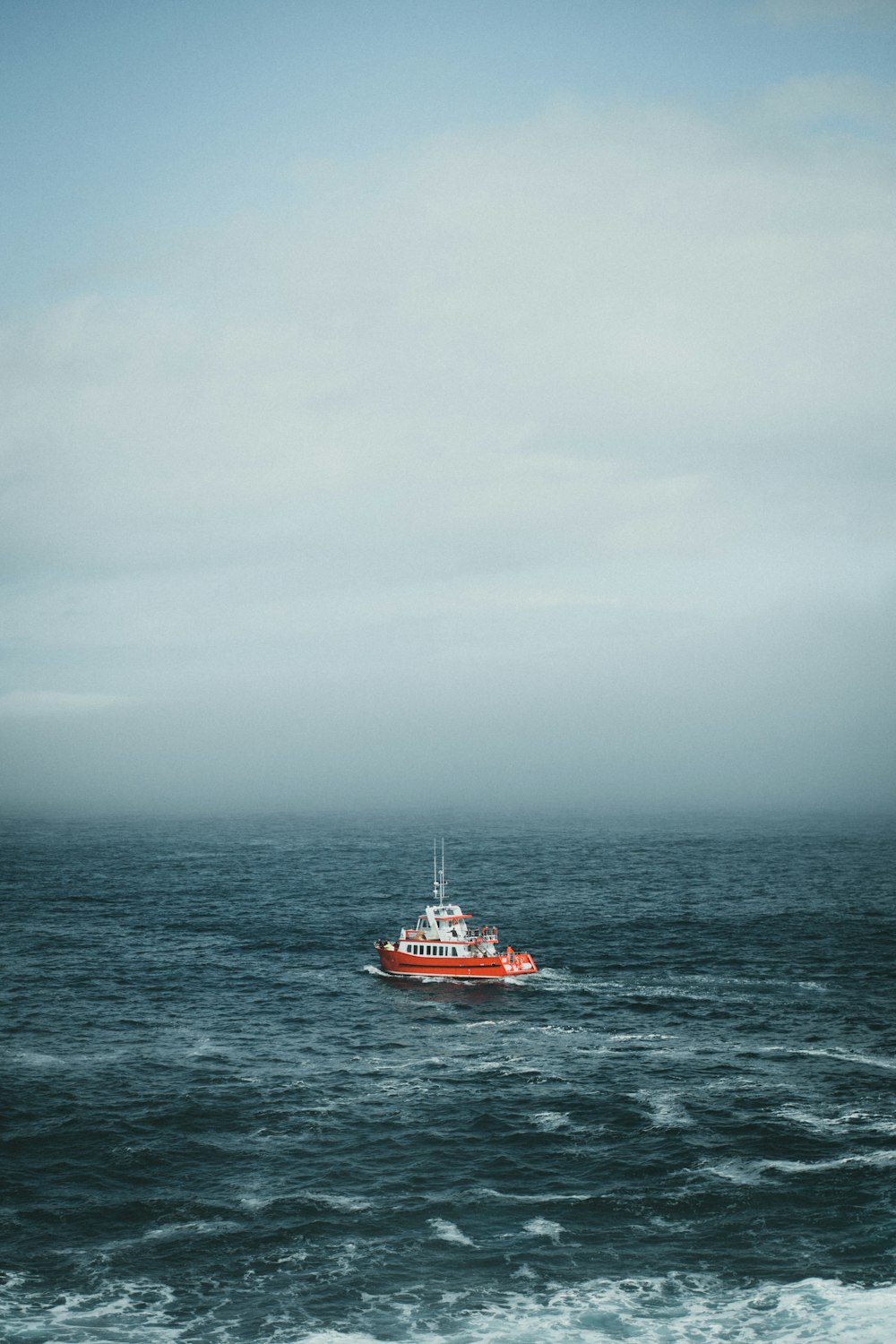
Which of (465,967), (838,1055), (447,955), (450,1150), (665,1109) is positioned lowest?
(450,1150)

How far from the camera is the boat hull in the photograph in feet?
360

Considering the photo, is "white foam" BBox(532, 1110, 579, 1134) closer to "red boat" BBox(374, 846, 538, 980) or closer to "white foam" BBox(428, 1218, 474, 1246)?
"white foam" BBox(428, 1218, 474, 1246)

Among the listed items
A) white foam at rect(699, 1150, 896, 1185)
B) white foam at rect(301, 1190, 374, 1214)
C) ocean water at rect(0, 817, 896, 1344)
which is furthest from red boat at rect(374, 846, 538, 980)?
white foam at rect(301, 1190, 374, 1214)

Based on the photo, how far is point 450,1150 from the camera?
65.1 m

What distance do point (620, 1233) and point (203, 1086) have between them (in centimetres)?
3705

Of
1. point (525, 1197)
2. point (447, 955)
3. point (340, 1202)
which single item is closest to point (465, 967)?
point (447, 955)

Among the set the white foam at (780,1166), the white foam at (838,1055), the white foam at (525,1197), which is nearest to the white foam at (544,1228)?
the white foam at (525,1197)

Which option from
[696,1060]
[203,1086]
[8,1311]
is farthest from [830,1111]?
[8,1311]

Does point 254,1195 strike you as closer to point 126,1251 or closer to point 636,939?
point 126,1251

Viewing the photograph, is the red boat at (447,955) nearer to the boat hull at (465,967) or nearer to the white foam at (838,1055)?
the boat hull at (465,967)

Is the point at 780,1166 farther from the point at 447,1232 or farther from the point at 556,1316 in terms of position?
the point at 447,1232

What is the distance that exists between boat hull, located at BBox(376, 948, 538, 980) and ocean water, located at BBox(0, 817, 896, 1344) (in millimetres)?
2378

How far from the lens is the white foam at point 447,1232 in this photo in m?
53.6

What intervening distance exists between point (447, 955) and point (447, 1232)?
57.1 meters
